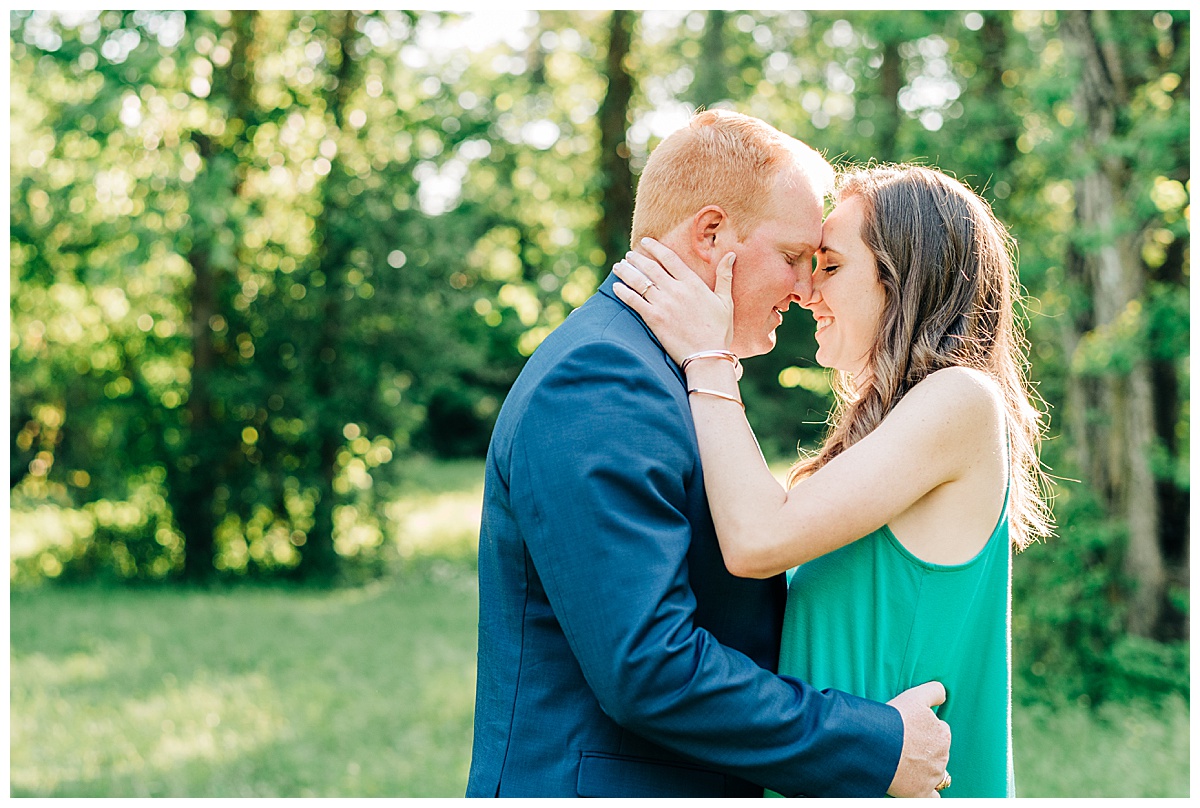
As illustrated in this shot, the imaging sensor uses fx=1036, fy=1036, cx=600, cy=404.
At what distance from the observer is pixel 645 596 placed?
1.79 m

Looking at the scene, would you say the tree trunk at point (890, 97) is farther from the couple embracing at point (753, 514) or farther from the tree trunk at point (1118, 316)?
the couple embracing at point (753, 514)

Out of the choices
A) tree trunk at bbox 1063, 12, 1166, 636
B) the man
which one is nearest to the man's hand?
the man

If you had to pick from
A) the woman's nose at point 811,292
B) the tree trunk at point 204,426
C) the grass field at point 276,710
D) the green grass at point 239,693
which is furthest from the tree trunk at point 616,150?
the woman's nose at point 811,292

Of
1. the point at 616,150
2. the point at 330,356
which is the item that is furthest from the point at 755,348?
the point at 616,150

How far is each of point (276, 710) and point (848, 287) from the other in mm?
6961

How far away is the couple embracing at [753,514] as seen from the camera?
1843mm

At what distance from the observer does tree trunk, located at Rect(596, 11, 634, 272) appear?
16.5 m

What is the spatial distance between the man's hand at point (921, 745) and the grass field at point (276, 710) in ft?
16.0

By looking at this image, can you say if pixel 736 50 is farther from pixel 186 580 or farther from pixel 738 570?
pixel 738 570

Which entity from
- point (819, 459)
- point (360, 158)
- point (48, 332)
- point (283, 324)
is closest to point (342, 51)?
point (360, 158)

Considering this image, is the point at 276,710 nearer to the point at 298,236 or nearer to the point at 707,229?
the point at 707,229

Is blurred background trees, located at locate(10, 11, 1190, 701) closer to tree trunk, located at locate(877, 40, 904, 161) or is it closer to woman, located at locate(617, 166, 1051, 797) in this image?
tree trunk, located at locate(877, 40, 904, 161)

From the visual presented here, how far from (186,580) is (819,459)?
41.6ft

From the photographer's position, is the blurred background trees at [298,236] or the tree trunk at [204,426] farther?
the tree trunk at [204,426]
